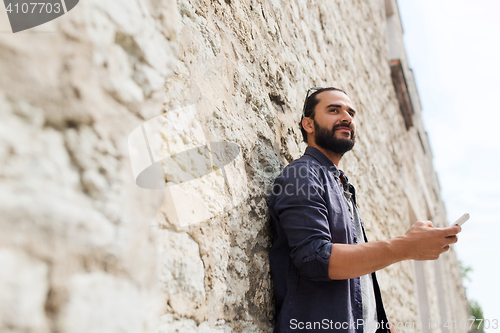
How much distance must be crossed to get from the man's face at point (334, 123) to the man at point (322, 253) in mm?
273

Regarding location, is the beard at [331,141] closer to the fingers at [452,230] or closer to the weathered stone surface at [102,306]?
the fingers at [452,230]

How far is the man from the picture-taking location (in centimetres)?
105

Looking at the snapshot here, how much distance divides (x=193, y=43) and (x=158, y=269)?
2.17 ft

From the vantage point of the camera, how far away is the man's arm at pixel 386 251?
3.41 feet

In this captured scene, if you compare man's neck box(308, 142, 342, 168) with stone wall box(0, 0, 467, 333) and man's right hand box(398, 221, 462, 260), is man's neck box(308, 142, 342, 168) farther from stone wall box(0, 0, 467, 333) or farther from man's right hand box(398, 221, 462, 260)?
man's right hand box(398, 221, 462, 260)

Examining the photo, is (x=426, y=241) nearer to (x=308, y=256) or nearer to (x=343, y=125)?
(x=308, y=256)

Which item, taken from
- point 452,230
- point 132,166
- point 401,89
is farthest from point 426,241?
point 401,89

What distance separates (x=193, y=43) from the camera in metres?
1.04

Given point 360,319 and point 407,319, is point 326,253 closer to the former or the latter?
point 360,319

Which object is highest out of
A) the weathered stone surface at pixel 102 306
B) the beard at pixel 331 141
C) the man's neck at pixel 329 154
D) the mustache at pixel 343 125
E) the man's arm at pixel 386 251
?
the mustache at pixel 343 125

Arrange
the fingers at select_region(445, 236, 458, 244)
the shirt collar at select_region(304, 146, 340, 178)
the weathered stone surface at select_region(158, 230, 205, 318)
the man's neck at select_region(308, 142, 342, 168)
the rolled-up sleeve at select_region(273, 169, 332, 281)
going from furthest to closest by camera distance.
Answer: the man's neck at select_region(308, 142, 342, 168) → the shirt collar at select_region(304, 146, 340, 178) → the fingers at select_region(445, 236, 458, 244) → the rolled-up sleeve at select_region(273, 169, 332, 281) → the weathered stone surface at select_region(158, 230, 205, 318)

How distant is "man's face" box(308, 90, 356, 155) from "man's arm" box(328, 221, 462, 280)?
20.9 inches

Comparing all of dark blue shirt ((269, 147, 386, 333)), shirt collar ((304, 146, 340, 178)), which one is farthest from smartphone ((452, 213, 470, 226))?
shirt collar ((304, 146, 340, 178))

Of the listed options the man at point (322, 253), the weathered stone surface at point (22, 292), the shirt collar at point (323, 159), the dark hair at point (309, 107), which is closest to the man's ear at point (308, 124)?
the dark hair at point (309, 107)
